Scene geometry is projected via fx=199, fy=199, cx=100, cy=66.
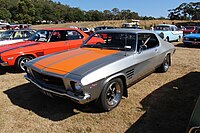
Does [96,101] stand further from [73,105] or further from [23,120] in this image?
[23,120]

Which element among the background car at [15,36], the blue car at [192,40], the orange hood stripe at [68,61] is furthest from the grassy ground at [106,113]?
the blue car at [192,40]

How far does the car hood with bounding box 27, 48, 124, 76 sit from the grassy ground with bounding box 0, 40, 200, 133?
87 centimetres

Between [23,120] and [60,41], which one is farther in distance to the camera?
[60,41]

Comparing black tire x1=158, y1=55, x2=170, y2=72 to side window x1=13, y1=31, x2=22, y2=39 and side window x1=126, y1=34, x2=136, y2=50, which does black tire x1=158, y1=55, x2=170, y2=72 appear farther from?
side window x1=13, y1=31, x2=22, y2=39

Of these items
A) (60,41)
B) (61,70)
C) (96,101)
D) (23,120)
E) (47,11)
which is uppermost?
(47,11)

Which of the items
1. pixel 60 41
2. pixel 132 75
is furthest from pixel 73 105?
pixel 60 41

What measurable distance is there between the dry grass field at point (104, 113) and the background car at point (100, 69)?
0.36m

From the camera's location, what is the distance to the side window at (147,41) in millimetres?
4913

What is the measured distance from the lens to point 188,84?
5.57 meters

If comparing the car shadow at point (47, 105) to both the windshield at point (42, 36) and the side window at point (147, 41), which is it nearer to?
the side window at point (147, 41)

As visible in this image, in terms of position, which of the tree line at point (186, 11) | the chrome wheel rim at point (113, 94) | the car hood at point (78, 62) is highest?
the tree line at point (186, 11)

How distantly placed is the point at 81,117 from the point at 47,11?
373 feet

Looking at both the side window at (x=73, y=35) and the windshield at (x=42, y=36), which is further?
the side window at (x=73, y=35)

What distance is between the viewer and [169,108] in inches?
161
